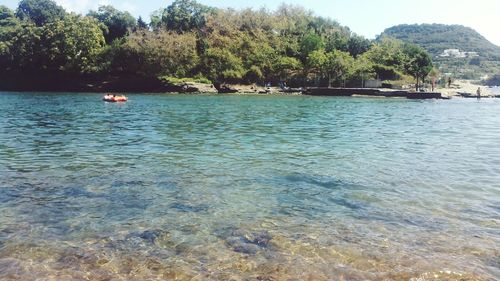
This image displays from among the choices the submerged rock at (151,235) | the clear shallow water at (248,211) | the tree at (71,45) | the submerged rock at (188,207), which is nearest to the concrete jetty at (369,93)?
the tree at (71,45)

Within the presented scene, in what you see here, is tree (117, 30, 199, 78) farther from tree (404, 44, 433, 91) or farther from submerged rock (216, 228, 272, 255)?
submerged rock (216, 228, 272, 255)

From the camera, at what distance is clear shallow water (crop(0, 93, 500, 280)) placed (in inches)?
309

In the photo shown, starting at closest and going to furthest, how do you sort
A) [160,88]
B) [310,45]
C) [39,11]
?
[160,88] → [310,45] → [39,11]

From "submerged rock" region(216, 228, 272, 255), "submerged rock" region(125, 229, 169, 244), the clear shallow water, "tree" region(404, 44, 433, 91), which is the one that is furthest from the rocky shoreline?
"submerged rock" region(125, 229, 169, 244)

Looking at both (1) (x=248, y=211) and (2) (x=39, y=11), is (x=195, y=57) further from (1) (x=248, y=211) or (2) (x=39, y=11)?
(1) (x=248, y=211)

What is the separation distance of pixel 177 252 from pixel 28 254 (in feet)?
9.02

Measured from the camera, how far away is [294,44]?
10644 centimetres

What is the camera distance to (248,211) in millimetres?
10859

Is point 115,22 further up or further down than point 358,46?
further up

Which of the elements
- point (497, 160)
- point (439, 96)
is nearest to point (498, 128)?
point (497, 160)

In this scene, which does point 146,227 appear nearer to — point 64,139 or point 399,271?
point 399,271

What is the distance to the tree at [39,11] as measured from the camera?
438 feet

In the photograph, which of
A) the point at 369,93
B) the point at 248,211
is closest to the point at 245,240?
the point at 248,211

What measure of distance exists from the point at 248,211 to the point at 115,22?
111277 millimetres
